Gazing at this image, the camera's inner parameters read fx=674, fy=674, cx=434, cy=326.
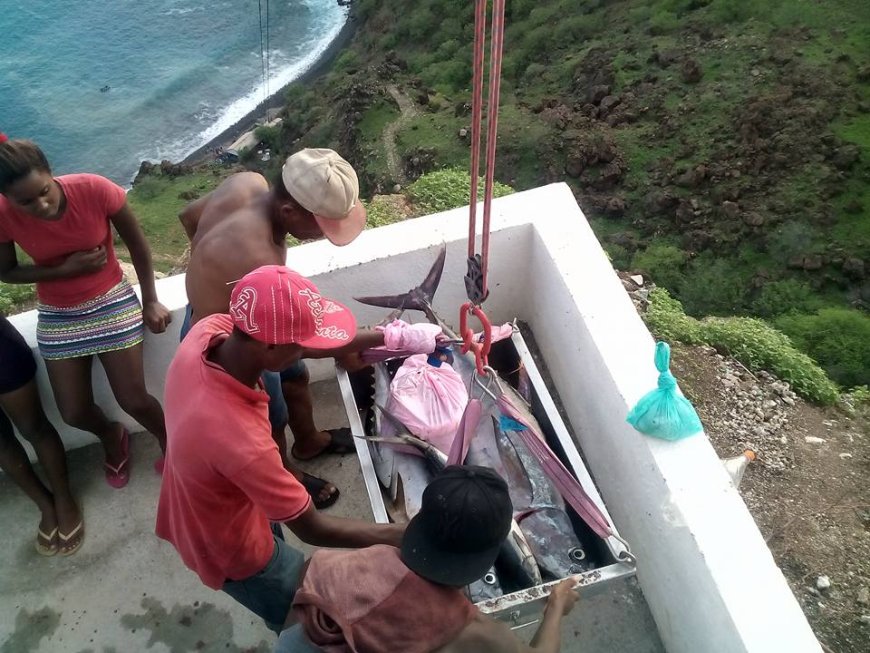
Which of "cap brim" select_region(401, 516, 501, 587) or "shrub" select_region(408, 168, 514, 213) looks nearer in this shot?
"cap brim" select_region(401, 516, 501, 587)

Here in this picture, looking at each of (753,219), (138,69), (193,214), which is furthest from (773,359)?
(138,69)

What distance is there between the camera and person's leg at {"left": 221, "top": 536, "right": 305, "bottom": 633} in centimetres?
230

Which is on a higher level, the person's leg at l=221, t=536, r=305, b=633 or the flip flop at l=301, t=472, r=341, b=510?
the person's leg at l=221, t=536, r=305, b=633

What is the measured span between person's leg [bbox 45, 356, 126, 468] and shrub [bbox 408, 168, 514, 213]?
3.32 meters

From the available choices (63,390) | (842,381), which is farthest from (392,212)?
(842,381)

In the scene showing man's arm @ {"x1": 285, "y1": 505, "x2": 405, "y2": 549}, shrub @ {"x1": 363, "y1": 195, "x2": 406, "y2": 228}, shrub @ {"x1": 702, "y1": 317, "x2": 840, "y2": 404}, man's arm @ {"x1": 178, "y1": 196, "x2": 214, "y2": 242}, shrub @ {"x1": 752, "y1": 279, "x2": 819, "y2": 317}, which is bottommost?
shrub @ {"x1": 752, "y1": 279, "x2": 819, "y2": 317}

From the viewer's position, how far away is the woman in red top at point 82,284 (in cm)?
269

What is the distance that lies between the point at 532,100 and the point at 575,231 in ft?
60.9

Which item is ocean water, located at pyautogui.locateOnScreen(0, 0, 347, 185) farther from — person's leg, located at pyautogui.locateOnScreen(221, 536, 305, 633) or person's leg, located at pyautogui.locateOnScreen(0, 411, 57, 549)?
person's leg, located at pyautogui.locateOnScreen(221, 536, 305, 633)

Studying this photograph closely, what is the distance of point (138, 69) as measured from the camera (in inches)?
1486

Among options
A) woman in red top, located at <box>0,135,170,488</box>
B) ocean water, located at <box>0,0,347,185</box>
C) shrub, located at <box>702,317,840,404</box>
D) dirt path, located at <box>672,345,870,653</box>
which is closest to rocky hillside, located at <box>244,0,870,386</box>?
shrub, located at <box>702,317,840,404</box>

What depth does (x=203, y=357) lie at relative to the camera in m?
1.90

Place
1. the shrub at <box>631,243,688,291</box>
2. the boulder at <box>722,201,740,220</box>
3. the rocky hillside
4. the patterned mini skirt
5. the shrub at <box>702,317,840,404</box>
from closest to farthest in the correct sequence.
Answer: the patterned mini skirt < the shrub at <box>702,317,840,404</box> < the rocky hillside < the shrub at <box>631,243,688,291</box> < the boulder at <box>722,201,740,220</box>

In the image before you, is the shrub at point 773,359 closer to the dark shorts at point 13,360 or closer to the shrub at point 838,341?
the shrub at point 838,341
